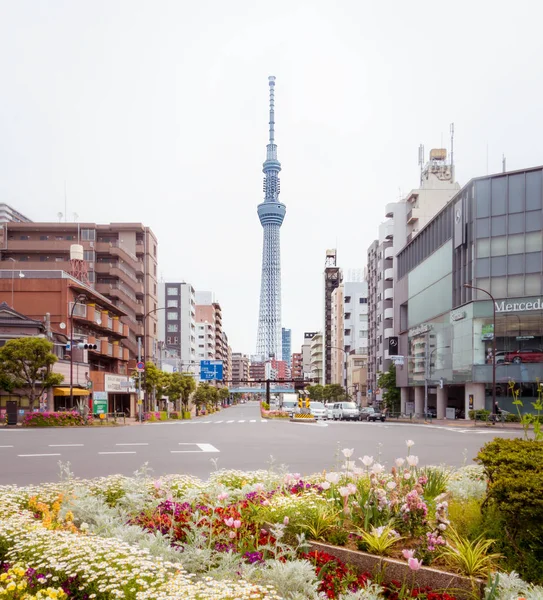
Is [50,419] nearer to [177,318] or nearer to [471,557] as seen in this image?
[471,557]

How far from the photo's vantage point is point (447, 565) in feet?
17.0

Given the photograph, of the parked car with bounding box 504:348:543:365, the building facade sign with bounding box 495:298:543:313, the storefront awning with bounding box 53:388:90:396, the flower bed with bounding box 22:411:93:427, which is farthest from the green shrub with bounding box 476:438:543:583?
the parked car with bounding box 504:348:543:365

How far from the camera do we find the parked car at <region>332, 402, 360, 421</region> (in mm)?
55969

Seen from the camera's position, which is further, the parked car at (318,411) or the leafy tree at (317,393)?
the leafy tree at (317,393)

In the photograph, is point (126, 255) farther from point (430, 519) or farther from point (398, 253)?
point (430, 519)

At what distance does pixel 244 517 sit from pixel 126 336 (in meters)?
64.3

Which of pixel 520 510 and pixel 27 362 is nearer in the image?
pixel 520 510

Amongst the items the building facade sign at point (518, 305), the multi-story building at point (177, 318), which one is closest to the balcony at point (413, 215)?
the building facade sign at point (518, 305)

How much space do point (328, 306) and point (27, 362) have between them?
426ft

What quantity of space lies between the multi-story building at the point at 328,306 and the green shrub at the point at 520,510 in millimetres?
150340

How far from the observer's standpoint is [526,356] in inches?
1943

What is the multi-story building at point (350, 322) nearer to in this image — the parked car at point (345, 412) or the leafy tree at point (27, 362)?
the parked car at point (345, 412)

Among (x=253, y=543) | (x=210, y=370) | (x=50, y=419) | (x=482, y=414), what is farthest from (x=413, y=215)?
(x=253, y=543)

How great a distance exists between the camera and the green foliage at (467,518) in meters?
5.75
